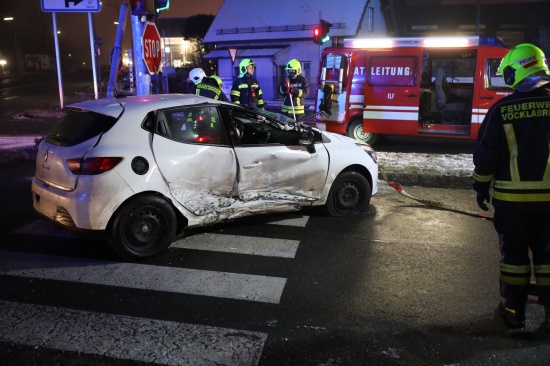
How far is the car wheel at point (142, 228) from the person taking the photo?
4809 mm

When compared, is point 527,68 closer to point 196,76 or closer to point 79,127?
point 79,127

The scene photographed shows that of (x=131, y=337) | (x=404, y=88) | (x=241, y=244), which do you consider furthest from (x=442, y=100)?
(x=131, y=337)

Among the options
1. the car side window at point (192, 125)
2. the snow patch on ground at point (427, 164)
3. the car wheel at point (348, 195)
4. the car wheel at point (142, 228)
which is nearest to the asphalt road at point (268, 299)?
the car wheel at point (142, 228)

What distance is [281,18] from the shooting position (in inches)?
1235

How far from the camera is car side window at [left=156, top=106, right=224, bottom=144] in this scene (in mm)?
5227

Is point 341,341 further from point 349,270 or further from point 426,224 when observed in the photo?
point 426,224

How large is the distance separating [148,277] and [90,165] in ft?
3.87

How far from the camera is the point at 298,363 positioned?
3160mm

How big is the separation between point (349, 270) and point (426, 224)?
1979 millimetres

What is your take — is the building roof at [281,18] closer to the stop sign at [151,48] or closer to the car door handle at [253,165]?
the stop sign at [151,48]

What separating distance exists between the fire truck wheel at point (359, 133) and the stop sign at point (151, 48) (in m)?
5.63

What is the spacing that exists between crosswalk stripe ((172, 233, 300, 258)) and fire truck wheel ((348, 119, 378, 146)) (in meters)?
7.65

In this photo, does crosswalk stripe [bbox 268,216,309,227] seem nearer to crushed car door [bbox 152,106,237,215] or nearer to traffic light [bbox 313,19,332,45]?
crushed car door [bbox 152,106,237,215]

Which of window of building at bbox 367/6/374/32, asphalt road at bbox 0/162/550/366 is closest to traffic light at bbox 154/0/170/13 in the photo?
asphalt road at bbox 0/162/550/366
